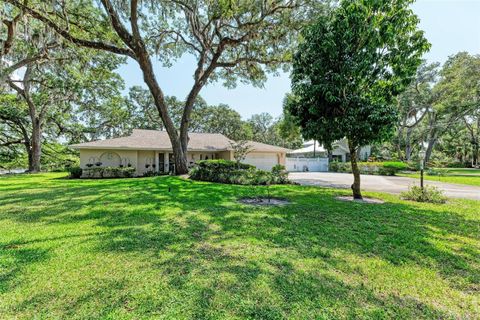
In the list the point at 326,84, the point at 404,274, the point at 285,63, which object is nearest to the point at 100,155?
the point at 285,63

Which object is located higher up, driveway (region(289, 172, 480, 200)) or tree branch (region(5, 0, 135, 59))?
tree branch (region(5, 0, 135, 59))

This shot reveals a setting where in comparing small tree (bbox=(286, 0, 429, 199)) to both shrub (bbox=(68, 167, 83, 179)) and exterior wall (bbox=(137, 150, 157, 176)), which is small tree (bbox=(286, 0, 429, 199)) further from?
shrub (bbox=(68, 167, 83, 179))

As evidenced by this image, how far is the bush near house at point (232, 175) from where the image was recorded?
12.2 m

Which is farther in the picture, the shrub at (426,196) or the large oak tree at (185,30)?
the large oak tree at (185,30)

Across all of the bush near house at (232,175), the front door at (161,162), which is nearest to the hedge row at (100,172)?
the front door at (161,162)

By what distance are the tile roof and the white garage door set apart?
0.87 metres

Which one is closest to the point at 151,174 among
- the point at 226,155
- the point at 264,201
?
the point at 226,155

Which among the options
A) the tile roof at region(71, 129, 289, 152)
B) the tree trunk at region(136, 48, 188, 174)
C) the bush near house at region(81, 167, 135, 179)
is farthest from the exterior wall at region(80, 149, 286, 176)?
the tree trunk at region(136, 48, 188, 174)

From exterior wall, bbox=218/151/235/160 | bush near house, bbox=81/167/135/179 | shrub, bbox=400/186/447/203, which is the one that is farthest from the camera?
exterior wall, bbox=218/151/235/160

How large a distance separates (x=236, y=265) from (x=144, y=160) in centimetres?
1760

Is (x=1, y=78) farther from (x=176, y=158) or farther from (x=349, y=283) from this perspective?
(x=349, y=283)

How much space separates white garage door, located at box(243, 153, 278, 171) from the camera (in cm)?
2194

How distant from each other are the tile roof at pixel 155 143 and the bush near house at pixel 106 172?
67.4 inches

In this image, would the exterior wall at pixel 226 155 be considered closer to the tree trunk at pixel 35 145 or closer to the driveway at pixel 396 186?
the driveway at pixel 396 186
